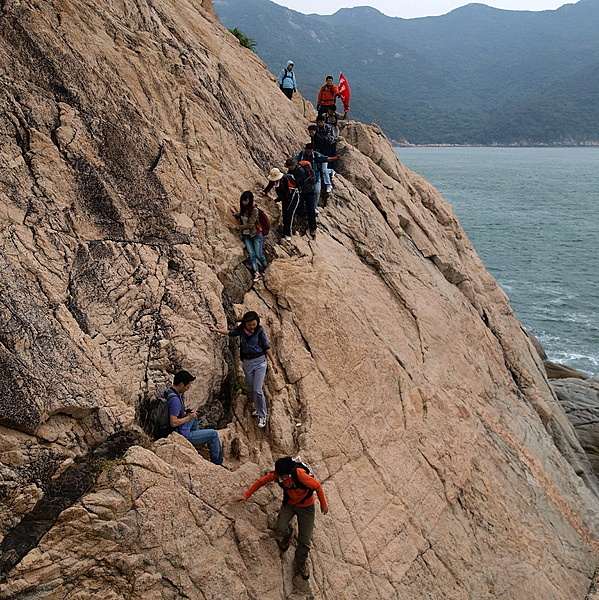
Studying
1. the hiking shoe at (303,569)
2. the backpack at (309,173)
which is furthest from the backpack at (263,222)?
the hiking shoe at (303,569)

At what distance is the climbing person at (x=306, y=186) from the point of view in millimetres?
11891

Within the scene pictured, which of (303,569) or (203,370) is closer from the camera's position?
(303,569)

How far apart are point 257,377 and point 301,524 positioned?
2.46 metres

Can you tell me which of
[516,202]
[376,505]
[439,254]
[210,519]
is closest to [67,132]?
[210,519]

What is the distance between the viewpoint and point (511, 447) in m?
13.0

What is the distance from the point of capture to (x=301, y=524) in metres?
7.88

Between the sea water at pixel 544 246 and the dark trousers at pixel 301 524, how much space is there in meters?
26.2

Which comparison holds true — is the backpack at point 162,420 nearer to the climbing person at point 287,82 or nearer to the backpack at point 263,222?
the backpack at point 263,222

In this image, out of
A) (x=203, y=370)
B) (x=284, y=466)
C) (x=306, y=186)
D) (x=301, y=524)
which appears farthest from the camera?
(x=306, y=186)

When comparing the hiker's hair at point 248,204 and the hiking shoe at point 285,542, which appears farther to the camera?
the hiker's hair at point 248,204

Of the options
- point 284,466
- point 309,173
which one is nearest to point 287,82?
point 309,173

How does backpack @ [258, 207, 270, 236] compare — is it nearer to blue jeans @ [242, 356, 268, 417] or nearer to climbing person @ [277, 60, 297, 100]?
blue jeans @ [242, 356, 268, 417]

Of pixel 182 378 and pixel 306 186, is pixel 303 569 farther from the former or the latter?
pixel 306 186

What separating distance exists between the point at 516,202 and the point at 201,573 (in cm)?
7222
